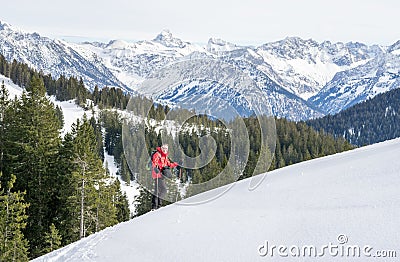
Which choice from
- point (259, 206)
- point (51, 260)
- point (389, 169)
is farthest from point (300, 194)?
point (51, 260)

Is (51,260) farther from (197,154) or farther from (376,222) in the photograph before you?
(376,222)

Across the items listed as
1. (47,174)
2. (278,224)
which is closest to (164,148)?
(278,224)

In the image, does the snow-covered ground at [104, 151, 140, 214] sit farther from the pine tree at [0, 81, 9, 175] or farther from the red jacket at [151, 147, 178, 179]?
the red jacket at [151, 147, 178, 179]

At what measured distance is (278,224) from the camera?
28.4 ft

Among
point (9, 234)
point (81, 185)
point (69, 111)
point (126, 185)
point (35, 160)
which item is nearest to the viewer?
point (9, 234)

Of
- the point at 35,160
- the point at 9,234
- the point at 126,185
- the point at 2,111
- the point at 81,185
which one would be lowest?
the point at 126,185

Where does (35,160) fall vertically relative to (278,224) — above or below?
below

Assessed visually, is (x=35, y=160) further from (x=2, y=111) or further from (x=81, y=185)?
Result: (x=2, y=111)

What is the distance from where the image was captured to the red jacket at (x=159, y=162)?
42.6 feet

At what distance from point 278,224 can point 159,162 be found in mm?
5277

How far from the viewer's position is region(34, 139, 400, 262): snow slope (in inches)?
289

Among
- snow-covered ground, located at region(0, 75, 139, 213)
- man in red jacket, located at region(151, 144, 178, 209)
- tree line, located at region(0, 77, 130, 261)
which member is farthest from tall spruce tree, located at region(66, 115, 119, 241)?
snow-covered ground, located at region(0, 75, 139, 213)

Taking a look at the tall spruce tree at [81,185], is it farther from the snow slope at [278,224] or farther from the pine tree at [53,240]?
the snow slope at [278,224]

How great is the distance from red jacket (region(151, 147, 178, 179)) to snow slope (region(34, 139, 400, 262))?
47.0 inches
